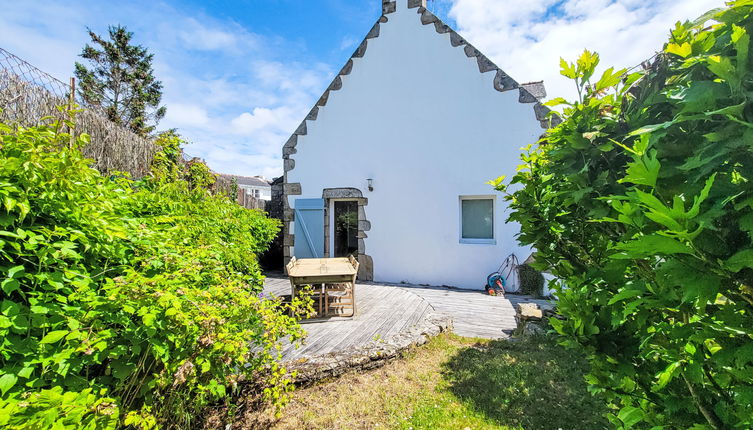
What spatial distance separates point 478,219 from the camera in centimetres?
744

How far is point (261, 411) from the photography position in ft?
8.73

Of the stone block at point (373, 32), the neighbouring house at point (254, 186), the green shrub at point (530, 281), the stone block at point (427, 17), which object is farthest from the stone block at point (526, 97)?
the neighbouring house at point (254, 186)

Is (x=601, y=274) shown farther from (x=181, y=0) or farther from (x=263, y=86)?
(x=263, y=86)

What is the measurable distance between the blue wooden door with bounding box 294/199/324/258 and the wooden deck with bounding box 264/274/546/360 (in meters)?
1.23

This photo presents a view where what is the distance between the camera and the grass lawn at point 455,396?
2576 millimetres

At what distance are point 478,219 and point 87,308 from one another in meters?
7.14

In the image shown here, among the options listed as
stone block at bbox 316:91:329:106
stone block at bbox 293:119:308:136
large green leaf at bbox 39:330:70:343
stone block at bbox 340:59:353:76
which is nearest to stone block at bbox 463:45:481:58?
stone block at bbox 340:59:353:76

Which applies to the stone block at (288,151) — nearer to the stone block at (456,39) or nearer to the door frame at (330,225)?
the door frame at (330,225)

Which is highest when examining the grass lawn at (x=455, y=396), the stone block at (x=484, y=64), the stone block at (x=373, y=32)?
the stone block at (x=373, y=32)

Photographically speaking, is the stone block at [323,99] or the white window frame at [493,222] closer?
the white window frame at [493,222]

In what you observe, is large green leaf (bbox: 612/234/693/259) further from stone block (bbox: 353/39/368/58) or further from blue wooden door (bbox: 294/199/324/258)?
stone block (bbox: 353/39/368/58)

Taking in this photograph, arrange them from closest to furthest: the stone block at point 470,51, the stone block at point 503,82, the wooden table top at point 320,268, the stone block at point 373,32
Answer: the wooden table top at point 320,268 → the stone block at point 503,82 → the stone block at point 470,51 → the stone block at point 373,32

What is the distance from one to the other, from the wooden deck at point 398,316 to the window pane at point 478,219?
4.52ft

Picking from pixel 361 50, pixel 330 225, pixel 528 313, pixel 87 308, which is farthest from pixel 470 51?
pixel 87 308
